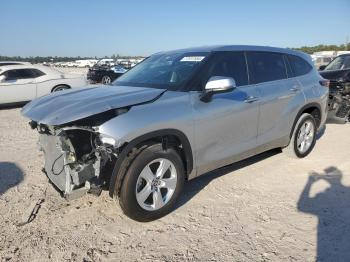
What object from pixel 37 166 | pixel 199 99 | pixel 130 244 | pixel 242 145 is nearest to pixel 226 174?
pixel 242 145

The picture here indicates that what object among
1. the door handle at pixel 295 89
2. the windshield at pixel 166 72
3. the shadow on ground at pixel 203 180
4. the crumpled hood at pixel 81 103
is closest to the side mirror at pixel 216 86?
the windshield at pixel 166 72

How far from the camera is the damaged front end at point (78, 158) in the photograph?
3.77m

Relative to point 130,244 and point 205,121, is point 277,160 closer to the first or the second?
point 205,121

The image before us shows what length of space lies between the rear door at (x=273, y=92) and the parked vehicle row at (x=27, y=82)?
9.73m

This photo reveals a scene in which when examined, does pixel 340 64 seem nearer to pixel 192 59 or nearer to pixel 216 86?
pixel 192 59

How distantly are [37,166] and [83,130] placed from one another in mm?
2471

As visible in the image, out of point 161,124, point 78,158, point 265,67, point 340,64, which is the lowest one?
point 78,158

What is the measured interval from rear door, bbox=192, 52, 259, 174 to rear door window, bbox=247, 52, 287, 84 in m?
0.16

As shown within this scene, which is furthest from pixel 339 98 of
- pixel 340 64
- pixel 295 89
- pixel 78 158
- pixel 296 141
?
pixel 78 158

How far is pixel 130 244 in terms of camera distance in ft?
12.1

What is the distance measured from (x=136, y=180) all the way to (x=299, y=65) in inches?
152

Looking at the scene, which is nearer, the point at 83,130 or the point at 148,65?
the point at 83,130

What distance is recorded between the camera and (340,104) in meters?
9.43

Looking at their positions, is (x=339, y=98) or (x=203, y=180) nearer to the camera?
(x=203, y=180)
